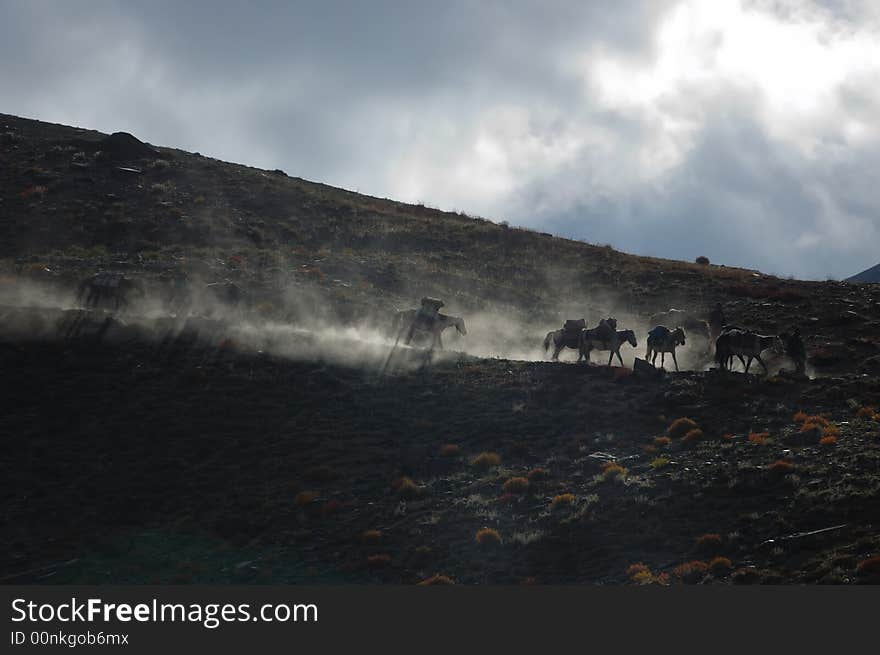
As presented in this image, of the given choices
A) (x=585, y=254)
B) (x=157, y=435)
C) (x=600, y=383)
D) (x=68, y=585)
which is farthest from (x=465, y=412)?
(x=585, y=254)

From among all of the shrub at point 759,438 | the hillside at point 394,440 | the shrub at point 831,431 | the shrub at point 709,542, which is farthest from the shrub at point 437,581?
the shrub at point 831,431

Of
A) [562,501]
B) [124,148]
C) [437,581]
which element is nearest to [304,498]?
[437,581]

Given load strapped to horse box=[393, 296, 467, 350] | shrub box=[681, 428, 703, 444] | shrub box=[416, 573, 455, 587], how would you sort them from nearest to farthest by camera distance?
shrub box=[416, 573, 455, 587]
shrub box=[681, 428, 703, 444]
load strapped to horse box=[393, 296, 467, 350]

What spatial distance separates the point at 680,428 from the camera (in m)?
36.8

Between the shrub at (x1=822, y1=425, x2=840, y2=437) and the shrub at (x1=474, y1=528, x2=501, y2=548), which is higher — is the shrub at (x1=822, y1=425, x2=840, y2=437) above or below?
above

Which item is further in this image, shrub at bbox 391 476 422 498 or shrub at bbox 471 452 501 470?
shrub at bbox 471 452 501 470

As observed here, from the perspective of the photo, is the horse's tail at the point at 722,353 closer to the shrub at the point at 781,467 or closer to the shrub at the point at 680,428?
the shrub at the point at 680,428

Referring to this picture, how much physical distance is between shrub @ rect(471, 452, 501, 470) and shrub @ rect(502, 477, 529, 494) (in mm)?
1928

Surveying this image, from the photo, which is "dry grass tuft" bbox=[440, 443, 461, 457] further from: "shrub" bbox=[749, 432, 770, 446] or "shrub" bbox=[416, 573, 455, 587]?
"shrub" bbox=[749, 432, 770, 446]

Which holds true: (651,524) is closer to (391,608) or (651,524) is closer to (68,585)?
(391,608)

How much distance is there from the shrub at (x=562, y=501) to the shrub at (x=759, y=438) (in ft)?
24.1

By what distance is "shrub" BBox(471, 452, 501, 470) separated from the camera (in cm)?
3556

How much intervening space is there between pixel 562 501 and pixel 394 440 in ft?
30.5

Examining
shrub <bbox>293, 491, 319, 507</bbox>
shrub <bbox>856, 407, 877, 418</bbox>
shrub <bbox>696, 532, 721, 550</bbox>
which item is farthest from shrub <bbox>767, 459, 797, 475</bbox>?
shrub <bbox>293, 491, 319, 507</bbox>
